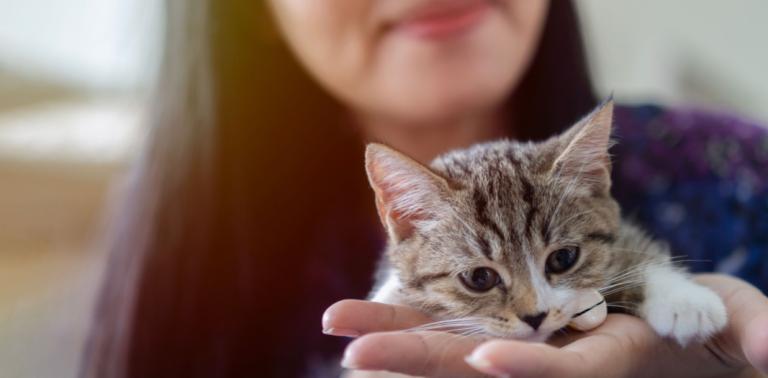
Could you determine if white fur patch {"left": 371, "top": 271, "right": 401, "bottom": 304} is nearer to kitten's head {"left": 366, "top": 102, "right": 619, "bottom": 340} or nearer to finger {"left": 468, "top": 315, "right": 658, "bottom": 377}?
kitten's head {"left": 366, "top": 102, "right": 619, "bottom": 340}

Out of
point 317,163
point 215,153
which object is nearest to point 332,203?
point 317,163

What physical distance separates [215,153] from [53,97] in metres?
0.83

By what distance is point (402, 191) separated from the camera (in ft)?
2.96

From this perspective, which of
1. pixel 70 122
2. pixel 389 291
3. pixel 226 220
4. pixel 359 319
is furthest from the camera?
pixel 70 122

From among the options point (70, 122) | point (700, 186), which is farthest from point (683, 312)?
point (70, 122)

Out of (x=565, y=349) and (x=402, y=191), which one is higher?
(x=402, y=191)

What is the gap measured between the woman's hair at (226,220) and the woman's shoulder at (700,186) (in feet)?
2.19

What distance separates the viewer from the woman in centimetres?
115

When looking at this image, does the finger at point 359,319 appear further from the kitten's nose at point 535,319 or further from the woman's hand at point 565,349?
the kitten's nose at point 535,319

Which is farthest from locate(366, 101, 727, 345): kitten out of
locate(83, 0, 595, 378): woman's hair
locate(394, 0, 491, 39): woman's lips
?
locate(83, 0, 595, 378): woman's hair

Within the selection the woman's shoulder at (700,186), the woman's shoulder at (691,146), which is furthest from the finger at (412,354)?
the woman's shoulder at (691,146)

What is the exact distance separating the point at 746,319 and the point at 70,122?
71.6 inches

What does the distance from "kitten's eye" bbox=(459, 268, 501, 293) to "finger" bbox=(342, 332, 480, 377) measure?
168 millimetres

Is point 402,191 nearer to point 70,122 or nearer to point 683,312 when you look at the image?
point 683,312
